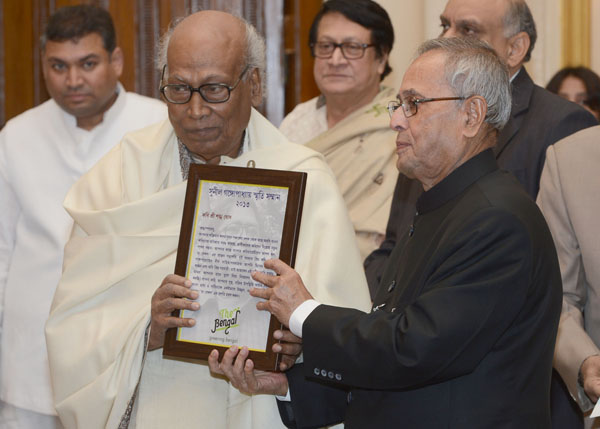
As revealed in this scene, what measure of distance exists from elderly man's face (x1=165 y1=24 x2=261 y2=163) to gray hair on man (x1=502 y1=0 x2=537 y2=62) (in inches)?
50.8

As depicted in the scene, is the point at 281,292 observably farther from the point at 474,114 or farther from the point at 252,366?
the point at 474,114

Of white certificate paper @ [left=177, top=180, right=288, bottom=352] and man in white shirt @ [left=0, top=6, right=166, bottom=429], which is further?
man in white shirt @ [left=0, top=6, right=166, bottom=429]

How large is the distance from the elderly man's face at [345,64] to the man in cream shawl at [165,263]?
52.2 inches

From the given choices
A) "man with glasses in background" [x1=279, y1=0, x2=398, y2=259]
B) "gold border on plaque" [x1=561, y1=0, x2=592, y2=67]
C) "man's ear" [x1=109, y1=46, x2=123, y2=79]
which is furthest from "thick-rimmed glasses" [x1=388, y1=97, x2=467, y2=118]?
"gold border on plaque" [x1=561, y1=0, x2=592, y2=67]

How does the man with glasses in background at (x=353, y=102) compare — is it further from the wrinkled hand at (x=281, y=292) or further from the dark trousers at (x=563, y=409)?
the wrinkled hand at (x=281, y=292)

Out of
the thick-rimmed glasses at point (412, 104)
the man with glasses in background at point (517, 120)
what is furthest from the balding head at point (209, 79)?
the man with glasses in background at point (517, 120)

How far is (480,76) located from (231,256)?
2.88 ft

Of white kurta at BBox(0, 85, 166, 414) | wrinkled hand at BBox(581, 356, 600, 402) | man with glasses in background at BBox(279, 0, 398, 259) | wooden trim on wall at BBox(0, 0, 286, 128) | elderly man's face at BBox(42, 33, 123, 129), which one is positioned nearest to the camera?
wrinkled hand at BBox(581, 356, 600, 402)

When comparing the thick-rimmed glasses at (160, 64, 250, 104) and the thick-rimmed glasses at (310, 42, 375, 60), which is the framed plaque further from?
the thick-rimmed glasses at (310, 42, 375, 60)

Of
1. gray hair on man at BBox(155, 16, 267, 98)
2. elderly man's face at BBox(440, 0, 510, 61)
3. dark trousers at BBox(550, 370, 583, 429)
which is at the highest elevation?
elderly man's face at BBox(440, 0, 510, 61)

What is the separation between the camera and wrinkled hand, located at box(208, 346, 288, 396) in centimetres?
266

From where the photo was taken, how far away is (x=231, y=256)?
8.97 ft

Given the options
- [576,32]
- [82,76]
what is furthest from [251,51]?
[576,32]

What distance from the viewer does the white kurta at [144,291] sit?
299 centimetres
